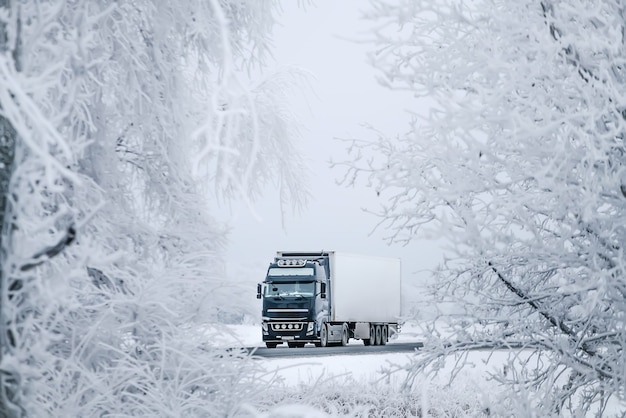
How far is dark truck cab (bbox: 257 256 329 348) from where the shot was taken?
2622 centimetres

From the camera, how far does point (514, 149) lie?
6477 millimetres

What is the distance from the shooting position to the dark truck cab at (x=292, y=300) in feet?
86.0

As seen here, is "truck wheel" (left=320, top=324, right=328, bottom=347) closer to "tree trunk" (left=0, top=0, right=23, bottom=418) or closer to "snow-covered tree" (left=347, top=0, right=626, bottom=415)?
"snow-covered tree" (left=347, top=0, right=626, bottom=415)

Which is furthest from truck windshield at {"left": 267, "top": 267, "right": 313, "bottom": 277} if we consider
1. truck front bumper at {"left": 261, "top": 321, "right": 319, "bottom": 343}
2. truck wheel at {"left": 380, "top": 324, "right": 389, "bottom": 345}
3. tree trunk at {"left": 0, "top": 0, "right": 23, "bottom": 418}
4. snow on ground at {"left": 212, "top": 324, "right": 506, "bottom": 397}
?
tree trunk at {"left": 0, "top": 0, "right": 23, "bottom": 418}

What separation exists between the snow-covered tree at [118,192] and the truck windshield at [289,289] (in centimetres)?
1730

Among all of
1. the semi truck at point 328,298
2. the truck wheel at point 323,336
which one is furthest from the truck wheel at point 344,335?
the truck wheel at point 323,336

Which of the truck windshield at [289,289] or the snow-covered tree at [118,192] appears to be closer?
the snow-covered tree at [118,192]

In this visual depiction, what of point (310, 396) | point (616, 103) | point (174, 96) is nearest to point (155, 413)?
point (310, 396)

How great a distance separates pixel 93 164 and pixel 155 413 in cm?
249

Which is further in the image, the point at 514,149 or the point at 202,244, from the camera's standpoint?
the point at 202,244

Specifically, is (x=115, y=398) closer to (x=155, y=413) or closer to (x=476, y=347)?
(x=155, y=413)

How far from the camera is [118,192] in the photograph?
762 cm

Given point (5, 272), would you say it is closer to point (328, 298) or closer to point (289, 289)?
point (289, 289)

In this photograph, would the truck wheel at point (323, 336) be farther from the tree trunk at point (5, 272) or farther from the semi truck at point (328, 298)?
the tree trunk at point (5, 272)
